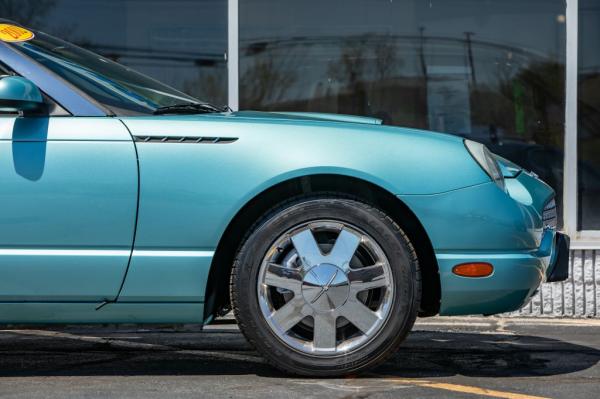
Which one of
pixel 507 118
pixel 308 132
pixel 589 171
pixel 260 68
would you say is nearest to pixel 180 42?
pixel 260 68

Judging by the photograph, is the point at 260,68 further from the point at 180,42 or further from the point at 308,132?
the point at 308,132

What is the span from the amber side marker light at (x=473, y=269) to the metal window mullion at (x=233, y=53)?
374 cm

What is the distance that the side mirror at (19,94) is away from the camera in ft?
14.7

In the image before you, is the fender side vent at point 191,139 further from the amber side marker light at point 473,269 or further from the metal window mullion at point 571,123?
the metal window mullion at point 571,123

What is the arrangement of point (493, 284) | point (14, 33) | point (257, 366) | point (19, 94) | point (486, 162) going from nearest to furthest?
1. point (19, 94)
2. point (493, 284)
3. point (486, 162)
4. point (14, 33)
5. point (257, 366)

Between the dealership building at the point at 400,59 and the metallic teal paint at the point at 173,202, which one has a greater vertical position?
the dealership building at the point at 400,59

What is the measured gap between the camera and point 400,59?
808 centimetres

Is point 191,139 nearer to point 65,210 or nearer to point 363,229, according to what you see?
point 65,210

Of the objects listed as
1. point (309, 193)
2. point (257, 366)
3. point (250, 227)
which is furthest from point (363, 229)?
point (257, 366)

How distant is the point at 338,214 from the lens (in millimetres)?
4578

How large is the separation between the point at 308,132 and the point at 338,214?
0.35 metres

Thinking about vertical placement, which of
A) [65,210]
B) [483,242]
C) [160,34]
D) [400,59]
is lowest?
[483,242]

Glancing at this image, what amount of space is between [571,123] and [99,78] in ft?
13.2


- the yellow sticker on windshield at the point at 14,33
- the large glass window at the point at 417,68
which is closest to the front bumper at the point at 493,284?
the yellow sticker on windshield at the point at 14,33
